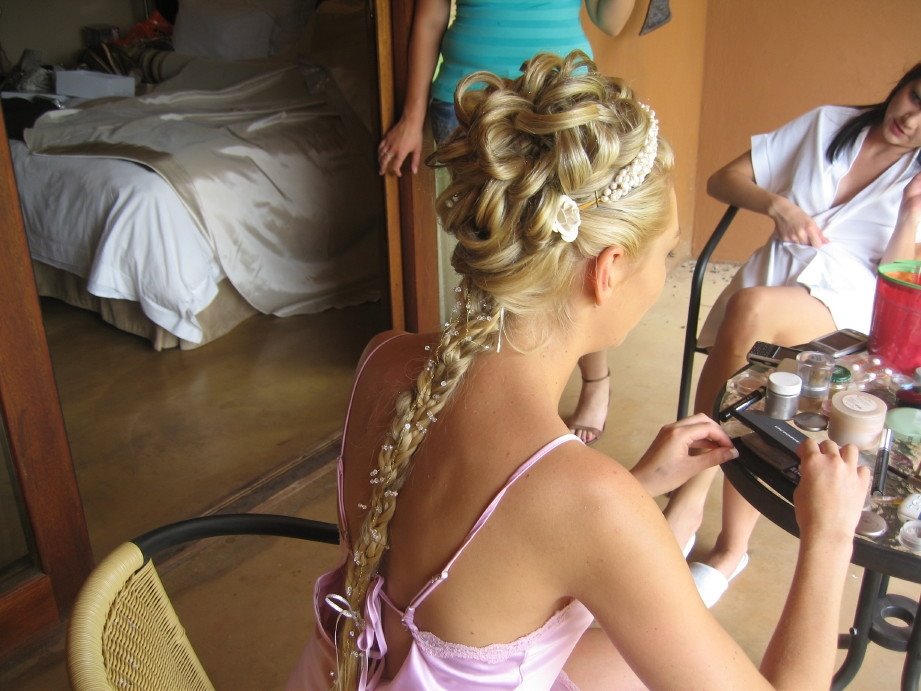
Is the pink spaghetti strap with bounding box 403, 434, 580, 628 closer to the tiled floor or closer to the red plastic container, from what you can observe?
the red plastic container

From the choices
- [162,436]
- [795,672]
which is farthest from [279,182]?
→ [795,672]

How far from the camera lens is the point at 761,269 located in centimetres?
203

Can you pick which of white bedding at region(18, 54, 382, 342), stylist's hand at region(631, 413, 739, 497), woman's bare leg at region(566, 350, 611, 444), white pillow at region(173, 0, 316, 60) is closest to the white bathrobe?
woman's bare leg at region(566, 350, 611, 444)

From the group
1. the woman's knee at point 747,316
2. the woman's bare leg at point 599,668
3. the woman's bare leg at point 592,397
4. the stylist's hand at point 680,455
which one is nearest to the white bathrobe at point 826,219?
the woman's knee at point 747,316

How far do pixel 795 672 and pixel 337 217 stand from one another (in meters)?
2.89

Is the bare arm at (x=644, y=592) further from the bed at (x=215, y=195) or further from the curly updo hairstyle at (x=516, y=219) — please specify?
the bed at (x=215, y=195)

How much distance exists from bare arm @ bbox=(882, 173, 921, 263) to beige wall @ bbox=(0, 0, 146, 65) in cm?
470

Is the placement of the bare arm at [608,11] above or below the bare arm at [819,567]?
above

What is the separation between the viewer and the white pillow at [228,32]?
163 inches

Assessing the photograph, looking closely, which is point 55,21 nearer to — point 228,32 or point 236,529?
point 228,32

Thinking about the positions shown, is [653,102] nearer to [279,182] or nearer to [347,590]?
[279,182]

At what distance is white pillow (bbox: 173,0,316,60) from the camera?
4145 millimetres

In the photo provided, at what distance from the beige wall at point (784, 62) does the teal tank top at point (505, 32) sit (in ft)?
5.02

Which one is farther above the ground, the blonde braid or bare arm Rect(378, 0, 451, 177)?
bare arm Rect(378, 0, 451, 177)
